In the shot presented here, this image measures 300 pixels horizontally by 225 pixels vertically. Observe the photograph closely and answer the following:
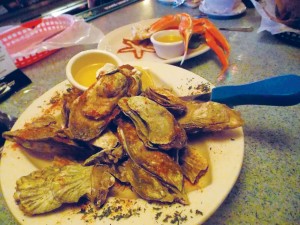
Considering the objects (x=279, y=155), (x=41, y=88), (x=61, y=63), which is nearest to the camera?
(x=279, y=155)

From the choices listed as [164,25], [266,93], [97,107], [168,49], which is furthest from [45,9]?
[266,93]

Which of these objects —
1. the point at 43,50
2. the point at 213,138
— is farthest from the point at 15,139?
the point at 43,50

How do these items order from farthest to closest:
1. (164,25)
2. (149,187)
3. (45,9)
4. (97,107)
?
(45,9)
(164,25)
(97,107)
(149,187)

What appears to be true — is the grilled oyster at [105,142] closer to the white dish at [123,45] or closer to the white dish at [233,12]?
the white dish at [123,45]

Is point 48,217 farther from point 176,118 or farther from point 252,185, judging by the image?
point 252,185

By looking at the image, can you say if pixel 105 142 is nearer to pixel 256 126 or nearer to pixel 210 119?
pixel 210 119

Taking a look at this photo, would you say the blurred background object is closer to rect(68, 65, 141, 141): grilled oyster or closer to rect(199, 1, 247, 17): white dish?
rect(199, 1, 247, 17): white dish

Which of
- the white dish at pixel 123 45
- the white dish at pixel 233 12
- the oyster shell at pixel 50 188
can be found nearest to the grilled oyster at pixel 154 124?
the oyster shell at pixel 50 188
